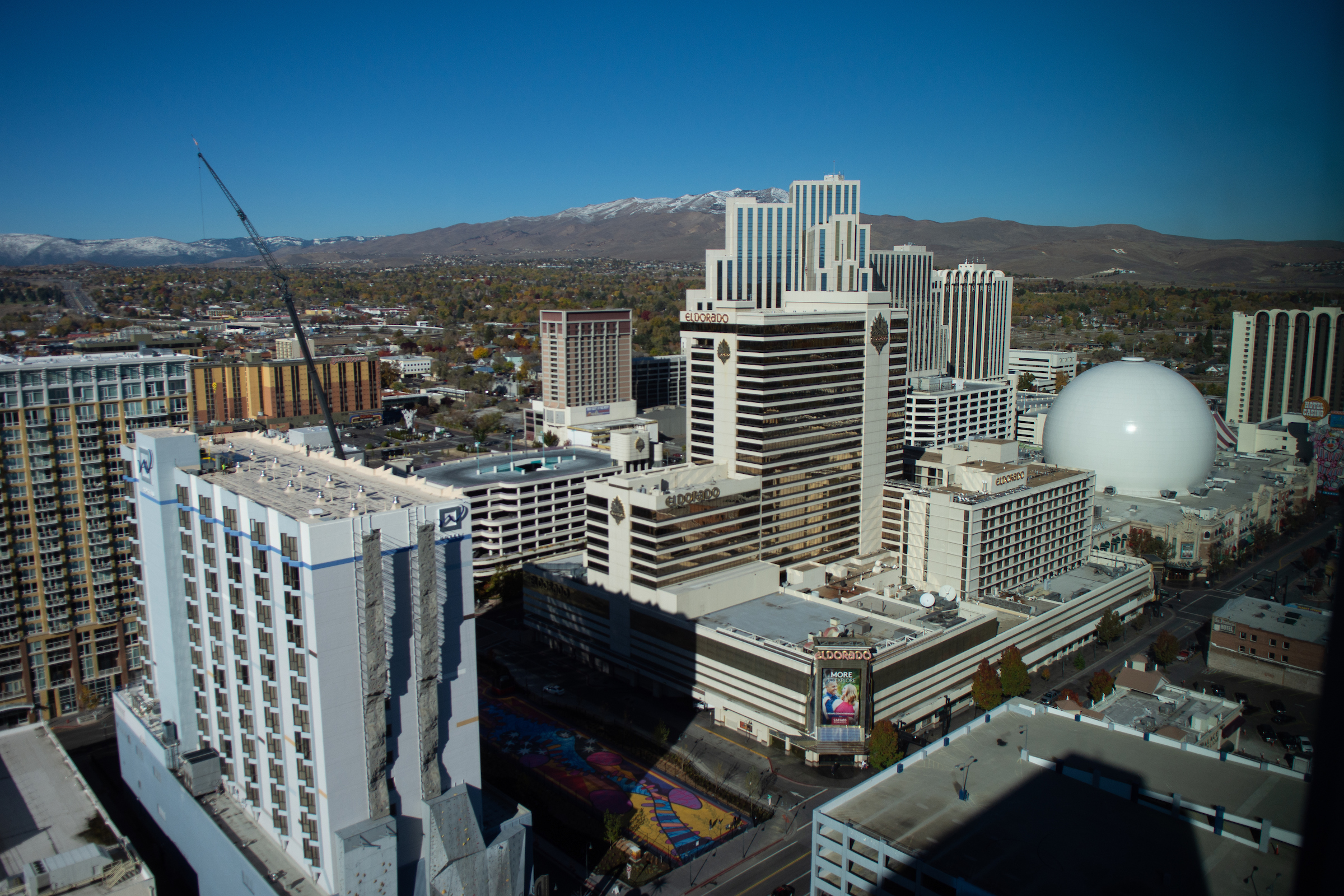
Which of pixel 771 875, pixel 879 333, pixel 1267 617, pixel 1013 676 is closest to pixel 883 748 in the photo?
pixel 771 875

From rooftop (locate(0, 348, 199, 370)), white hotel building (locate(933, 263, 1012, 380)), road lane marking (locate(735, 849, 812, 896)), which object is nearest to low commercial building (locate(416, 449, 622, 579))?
rooftop (locate(0, 348, 199, 370))

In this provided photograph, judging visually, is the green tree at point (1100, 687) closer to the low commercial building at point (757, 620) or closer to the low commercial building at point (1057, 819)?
the low commercial building at point (757, 620)

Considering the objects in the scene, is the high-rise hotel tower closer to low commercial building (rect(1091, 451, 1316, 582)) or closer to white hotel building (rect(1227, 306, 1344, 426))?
low commercial building (rect(1091, 451, 1316, 582))

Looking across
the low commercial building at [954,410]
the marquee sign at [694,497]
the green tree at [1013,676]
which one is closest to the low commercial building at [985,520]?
the green tree at [1013,676]

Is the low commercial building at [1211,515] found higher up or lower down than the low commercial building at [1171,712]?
higher up

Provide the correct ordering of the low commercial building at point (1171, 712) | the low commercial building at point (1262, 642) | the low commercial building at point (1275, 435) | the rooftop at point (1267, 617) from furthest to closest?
the low commercial building at point (1275, 435) → the rooftop at point (1267, 617) → the low commercial building at point (1262, 642) → the low commercial building at point (1171, 712)
